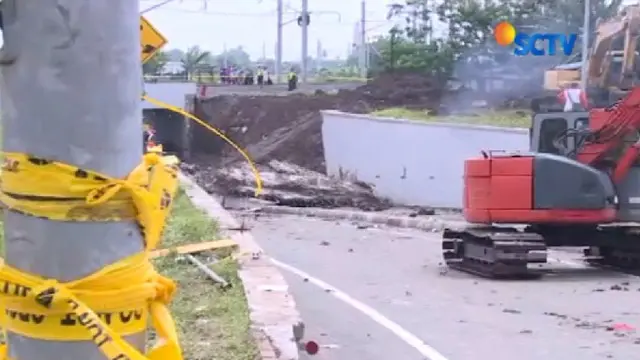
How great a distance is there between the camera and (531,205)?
1831cm

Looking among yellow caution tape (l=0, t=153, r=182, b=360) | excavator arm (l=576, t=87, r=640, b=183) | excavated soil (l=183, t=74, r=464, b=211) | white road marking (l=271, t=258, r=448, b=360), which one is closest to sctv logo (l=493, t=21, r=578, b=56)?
excavated soil (l=183, t=74, r=464, b=211)

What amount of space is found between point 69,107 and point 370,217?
2943 cm

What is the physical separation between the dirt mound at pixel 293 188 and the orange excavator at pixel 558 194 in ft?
51.8

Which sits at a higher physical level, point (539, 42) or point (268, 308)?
point (539, 42)

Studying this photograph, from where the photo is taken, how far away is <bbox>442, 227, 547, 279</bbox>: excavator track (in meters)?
17.9

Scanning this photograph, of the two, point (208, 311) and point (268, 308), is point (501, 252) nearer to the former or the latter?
point (268, 308)

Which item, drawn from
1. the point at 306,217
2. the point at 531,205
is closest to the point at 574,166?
the point at 531,205

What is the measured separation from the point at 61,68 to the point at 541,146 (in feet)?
57.5

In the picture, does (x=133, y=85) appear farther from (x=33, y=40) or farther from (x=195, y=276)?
(x=195, y=276)

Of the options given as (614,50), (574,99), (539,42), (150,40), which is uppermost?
(150,40)

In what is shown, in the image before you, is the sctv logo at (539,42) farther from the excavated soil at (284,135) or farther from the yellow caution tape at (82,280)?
the yellow caution tape at (82,280)

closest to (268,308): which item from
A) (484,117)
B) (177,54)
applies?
(484,117)

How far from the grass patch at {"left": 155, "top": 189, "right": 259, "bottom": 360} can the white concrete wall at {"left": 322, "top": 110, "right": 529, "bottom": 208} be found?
1995 cm

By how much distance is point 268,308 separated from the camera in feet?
31.0
